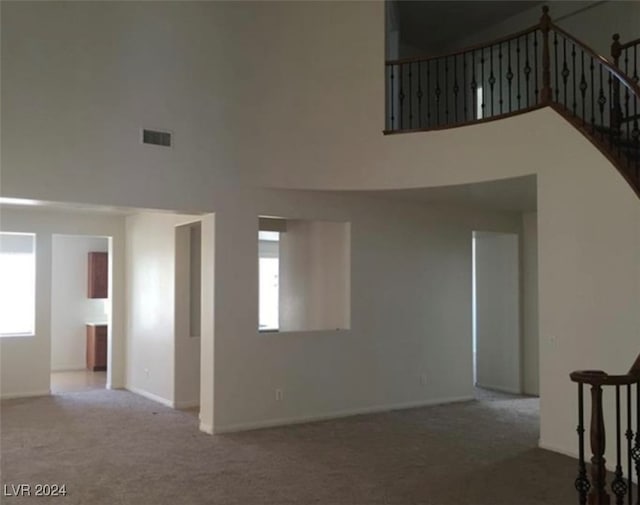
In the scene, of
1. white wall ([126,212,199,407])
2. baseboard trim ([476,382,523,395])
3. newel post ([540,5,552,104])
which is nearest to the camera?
newel post ([540,5,552,104])

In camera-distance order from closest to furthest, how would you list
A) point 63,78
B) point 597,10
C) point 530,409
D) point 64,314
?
point 63,78 < point 530,409 < point 597,10 < point 64,314

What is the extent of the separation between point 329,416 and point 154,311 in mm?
2738

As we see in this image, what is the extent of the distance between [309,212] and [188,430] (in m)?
2.60

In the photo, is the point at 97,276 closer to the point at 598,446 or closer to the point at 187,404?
the point at 187,404

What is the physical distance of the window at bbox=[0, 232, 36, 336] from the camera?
8.93m

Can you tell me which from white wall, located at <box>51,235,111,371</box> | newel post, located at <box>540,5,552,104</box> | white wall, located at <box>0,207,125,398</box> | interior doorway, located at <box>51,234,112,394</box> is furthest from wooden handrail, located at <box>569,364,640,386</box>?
white wall, located at <box>51,235,111,371</box>

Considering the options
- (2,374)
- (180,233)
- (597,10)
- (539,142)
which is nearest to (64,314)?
(2,374)

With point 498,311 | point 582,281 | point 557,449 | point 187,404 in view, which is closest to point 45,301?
point 187,404

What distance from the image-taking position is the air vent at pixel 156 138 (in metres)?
5.62

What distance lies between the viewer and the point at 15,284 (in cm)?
911

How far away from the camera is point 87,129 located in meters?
5.31

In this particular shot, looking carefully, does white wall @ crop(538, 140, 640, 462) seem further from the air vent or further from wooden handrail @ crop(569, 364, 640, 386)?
the air vent

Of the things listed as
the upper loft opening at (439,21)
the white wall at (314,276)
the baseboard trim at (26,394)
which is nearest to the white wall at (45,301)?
the baseboard trim at (26,394)

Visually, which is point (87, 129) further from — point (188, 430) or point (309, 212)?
point (188, 430)
